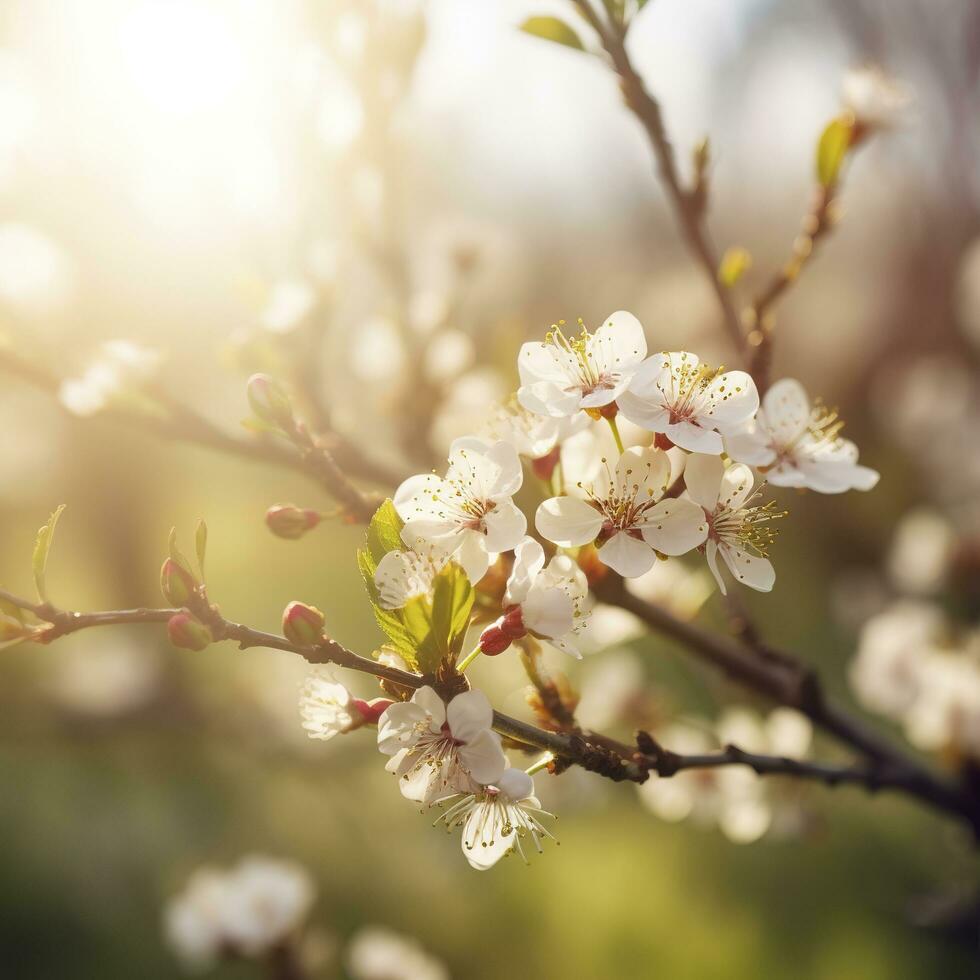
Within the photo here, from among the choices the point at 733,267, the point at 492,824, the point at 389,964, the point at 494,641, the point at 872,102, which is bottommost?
the point at 389,964

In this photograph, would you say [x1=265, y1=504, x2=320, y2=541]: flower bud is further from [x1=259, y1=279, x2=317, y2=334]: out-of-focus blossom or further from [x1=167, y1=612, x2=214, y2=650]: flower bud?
[x1=259, y1=279, x2=317, y2=334]: out-of-focus blossom

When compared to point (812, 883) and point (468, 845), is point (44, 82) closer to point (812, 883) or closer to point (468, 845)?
point (468, 845)

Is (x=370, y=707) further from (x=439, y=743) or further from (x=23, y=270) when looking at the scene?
(x=23, y=270)

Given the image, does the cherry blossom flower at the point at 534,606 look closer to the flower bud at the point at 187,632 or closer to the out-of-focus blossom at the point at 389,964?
the flower bud at the point at 187,632

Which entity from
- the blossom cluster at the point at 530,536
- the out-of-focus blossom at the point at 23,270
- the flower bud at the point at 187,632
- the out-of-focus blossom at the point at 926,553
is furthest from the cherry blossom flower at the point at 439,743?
→ the out-of-focus blossom at the point at 926,553

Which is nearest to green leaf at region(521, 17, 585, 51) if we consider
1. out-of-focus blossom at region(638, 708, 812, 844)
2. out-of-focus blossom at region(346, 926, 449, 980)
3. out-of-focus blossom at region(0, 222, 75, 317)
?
out-of-focus blossom at region(0, 222, 75, 317)

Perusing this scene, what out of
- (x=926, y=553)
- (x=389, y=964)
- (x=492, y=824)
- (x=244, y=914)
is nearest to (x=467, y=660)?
(x=492, y=824)

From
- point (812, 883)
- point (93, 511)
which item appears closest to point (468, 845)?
point (812, 883)
